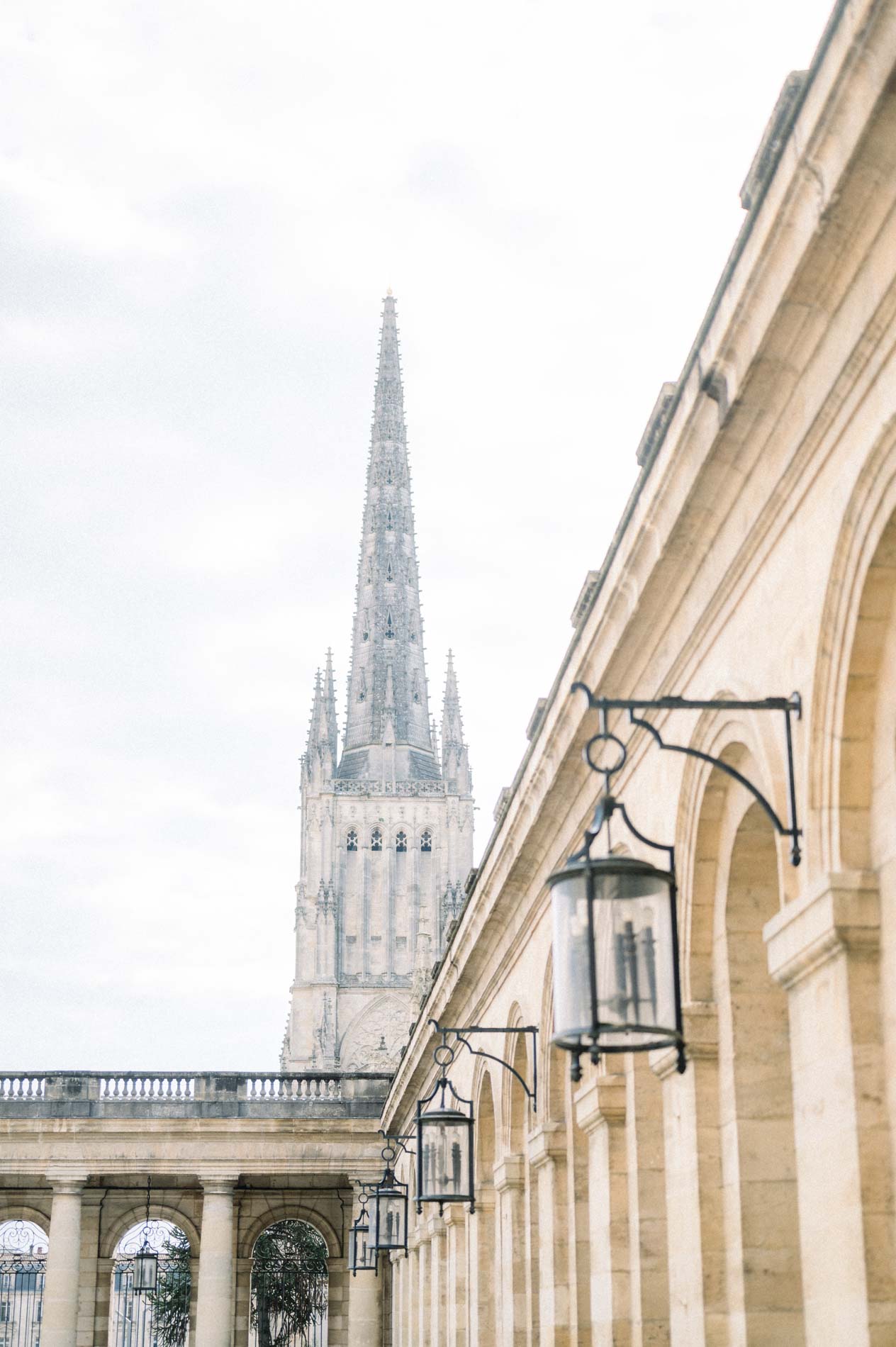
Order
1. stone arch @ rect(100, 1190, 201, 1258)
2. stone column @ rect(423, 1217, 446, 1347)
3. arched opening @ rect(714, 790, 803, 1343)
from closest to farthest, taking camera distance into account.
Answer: arched opening @ rect(714, 790, 803, 1343) → stone column @ rect(423, 1217, 446, 1347) → stone arch @ rect(100, 1190, 201, 1258)

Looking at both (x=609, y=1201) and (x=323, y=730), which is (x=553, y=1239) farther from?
(x=323, y=730)

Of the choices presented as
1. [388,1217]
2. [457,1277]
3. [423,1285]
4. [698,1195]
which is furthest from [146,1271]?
[698,1195]

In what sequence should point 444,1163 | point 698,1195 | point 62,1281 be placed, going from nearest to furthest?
1. point 698,1195
2. point 444,1163
3. point 62,1281

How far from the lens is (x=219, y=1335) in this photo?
133 feet

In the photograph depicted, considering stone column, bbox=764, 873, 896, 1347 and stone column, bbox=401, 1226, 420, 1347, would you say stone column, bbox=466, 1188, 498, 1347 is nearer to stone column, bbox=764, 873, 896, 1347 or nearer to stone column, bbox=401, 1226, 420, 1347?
stone column, bbox=401, 1226, 420, 1347

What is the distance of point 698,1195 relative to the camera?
11258 millimetres

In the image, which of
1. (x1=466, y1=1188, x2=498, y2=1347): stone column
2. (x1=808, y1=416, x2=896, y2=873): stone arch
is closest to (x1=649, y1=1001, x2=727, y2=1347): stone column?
(x1=808, y1=416, x2=896, y2=873): stone arch

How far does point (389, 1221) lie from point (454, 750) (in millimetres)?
93823

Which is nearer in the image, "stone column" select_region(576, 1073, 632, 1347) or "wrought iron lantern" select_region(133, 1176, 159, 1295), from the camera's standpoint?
"stone column" select_region(576, 1073, 632, 1347)

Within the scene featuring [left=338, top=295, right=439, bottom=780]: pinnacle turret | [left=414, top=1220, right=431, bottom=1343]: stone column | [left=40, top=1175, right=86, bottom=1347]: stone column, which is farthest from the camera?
[left=338, top=295, right=439, bottom=780]: pinnacle turret

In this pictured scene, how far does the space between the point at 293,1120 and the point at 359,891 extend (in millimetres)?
77502

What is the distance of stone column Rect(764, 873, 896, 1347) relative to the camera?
26.2ft

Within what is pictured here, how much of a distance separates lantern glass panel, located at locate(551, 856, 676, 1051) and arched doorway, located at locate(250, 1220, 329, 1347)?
45.6m

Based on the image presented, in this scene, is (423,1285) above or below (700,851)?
below
